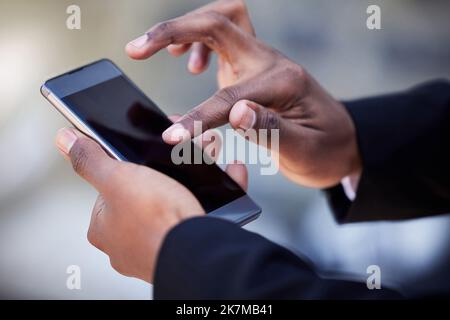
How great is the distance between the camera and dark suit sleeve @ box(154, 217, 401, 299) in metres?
0.68

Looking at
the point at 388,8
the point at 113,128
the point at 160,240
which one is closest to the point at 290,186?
the point at 388,8

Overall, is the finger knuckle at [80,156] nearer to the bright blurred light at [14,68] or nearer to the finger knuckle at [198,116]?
the finger knuckle at [198,116]

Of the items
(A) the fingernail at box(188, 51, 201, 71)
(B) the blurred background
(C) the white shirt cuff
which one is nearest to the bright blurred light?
(B) the blurred background

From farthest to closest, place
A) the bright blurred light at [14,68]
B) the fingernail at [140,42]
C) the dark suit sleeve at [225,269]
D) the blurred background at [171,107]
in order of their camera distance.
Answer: the bright blurred light at [14,68] < the blurred background at [171,107] < the fingernail at [140,42] < the dark suit sleeve at [225,269]

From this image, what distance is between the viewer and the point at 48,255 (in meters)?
1.58

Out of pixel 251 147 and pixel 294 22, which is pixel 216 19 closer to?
pixel 251 147

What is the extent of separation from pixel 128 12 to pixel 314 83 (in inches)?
39.6

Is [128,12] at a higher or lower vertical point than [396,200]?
higher

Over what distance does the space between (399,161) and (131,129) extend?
48cm

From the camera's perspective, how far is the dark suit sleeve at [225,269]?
2.22ft

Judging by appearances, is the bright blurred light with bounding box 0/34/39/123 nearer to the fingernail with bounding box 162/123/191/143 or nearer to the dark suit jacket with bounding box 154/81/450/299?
the dark suit jacket with bounding box 154/81/450/299

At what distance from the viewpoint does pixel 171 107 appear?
1807 mm

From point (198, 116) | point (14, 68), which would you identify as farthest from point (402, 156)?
point (14, 68)

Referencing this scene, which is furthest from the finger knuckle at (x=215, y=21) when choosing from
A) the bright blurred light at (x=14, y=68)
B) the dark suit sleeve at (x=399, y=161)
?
the bright blurred light at (x=14, y=68)
